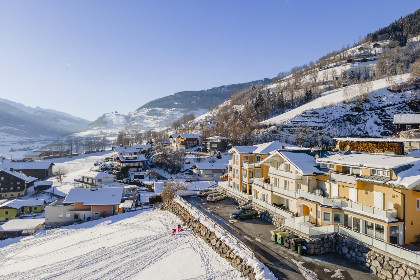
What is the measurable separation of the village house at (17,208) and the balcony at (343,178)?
2206 inches

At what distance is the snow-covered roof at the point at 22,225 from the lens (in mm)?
43594

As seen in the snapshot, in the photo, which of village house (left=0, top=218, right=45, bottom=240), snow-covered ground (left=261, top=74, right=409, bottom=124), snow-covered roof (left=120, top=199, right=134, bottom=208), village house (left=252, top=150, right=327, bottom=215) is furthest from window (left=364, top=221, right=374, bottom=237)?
snow-covered ground (left=261, top=74, right=409, bottom=124)

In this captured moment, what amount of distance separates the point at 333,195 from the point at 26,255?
30.8m

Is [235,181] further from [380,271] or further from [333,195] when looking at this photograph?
[380,271]

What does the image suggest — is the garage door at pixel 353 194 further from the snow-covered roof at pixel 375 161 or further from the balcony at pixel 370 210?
the snow-covered roof at pixel 375 161

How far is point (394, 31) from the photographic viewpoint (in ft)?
613

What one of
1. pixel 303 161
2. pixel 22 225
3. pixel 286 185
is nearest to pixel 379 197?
pixel 303 161

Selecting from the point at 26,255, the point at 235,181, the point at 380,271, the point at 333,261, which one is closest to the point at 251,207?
the point at 235,181

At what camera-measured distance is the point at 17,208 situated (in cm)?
5459

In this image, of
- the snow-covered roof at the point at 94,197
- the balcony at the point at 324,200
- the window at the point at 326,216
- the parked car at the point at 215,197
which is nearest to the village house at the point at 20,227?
the snow-covered roof at the point at 94,197

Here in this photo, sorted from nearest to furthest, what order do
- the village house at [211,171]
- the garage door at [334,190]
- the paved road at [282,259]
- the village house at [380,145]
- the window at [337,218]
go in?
the paved road at [282,259]
the window at [337,218]
the garage door at [334,190]
the village house at [380,145]
the village house at [211,171]

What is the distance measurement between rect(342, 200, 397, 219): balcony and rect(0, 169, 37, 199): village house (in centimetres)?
Result: 7888

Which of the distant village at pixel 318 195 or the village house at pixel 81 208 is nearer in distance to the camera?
the distant village at pixel 318 195

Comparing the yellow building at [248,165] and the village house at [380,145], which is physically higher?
the village house at [380,145]
